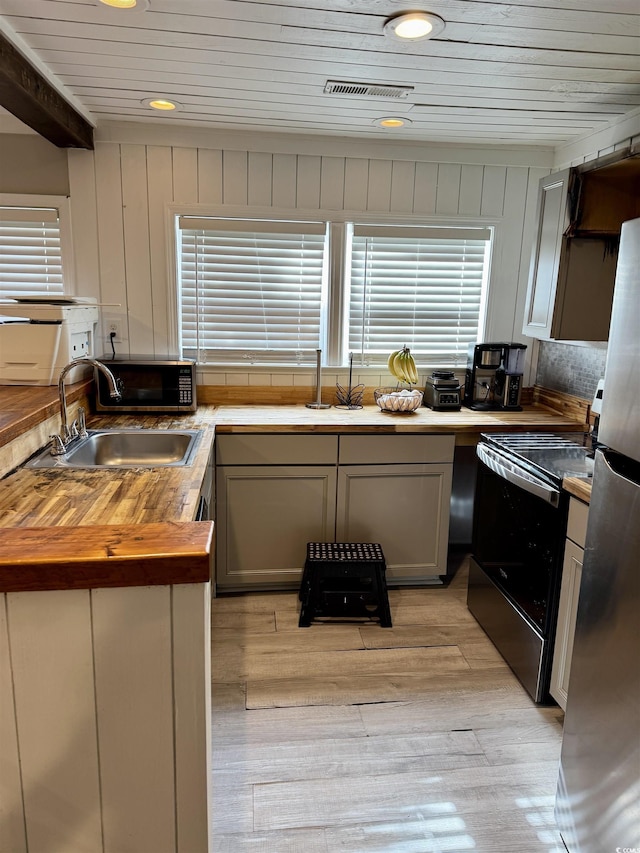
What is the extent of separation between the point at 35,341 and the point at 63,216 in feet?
2.80

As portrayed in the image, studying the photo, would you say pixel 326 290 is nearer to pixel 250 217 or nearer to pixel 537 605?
pixel 250 217

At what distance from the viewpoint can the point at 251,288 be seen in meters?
3.34

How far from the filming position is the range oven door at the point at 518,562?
2.13m

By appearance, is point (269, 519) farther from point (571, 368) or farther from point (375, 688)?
point (571, 368)

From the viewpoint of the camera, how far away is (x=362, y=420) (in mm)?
3020

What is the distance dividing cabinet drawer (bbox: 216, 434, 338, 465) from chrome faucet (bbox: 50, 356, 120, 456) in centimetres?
64

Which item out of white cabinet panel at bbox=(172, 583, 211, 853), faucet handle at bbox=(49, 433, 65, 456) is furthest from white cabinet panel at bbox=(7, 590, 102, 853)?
faucet handle at bbox=(49, 433, 65, 456)

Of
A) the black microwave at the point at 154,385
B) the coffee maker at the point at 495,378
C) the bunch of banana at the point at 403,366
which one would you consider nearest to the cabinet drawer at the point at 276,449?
the black microwave at the point at 154,385

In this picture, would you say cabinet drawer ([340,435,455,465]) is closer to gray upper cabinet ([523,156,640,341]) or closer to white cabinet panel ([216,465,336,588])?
white cabinet panel ([216,465,336,588])

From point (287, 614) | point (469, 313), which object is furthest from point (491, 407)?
point (287, 614)

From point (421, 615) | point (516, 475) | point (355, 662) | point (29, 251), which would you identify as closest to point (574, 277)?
point (516, 475)

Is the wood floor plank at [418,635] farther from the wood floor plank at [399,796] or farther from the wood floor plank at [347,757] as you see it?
the wood floor plank at [399,796]

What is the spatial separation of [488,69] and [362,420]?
1.60 meters

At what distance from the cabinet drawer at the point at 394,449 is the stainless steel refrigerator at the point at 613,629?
140 centimetres
